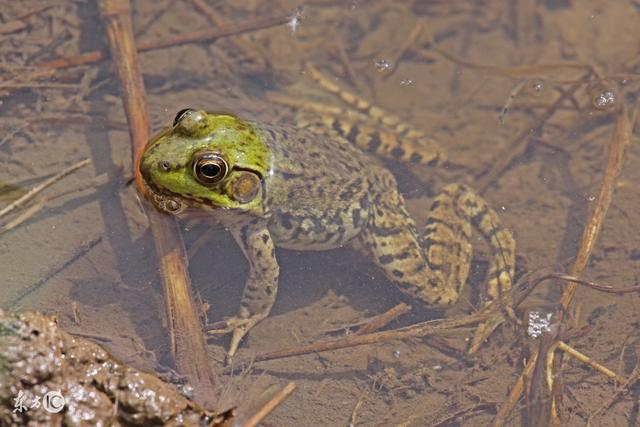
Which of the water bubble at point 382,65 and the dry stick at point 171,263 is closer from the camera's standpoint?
the dry stick at point 171,263

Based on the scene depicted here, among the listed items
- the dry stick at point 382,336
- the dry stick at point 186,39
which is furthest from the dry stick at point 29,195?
the dry stick at point 382,336

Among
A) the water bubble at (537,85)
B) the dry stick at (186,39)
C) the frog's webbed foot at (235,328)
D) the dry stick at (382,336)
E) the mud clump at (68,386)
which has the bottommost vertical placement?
Result: the dry stick at (382,336)

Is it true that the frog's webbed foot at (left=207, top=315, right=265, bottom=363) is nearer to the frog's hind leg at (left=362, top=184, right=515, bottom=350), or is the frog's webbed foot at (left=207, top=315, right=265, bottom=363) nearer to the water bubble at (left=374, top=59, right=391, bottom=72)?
the frog's hind leg at (left=362, top=184, right=515, bottom=350)

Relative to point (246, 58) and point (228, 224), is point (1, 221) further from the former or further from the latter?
point (246, 58)

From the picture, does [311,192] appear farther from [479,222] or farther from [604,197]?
[604,197]

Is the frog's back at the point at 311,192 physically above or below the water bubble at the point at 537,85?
below

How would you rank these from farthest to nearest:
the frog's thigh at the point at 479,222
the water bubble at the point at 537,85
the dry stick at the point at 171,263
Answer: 1. the water bubble at the point at 537,85
2. the frog's thigh at the point at 479,222
3. the dry stick at the point at 171,263

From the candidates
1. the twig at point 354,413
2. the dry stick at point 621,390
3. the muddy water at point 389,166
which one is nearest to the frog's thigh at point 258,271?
the muddy water at point 389,166

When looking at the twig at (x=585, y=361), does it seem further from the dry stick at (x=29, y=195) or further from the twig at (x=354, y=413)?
the dry stick at (x=29, y=195)

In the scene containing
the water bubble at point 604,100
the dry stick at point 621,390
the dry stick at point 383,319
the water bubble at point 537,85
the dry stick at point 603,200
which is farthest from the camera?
the water bubble at point 537,85
